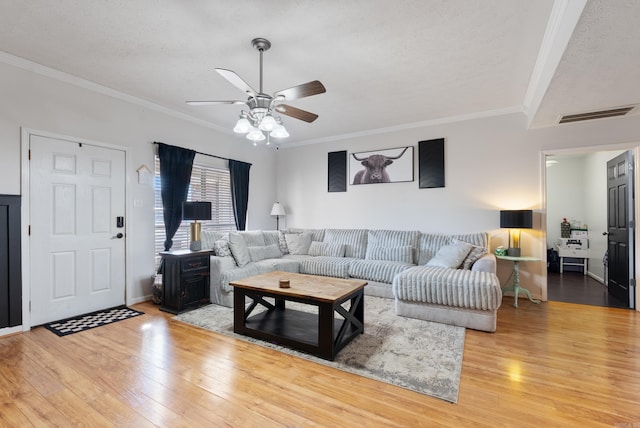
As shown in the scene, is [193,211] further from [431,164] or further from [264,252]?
[431,164]

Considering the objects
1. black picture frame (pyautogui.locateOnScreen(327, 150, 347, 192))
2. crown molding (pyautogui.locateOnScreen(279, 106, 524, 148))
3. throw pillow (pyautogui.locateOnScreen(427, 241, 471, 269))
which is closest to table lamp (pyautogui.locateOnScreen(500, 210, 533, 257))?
throw pillow (pyautogui.locateOnScreen(427, 241, 471, 269))

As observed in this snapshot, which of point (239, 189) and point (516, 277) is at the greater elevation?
point (239, 189)

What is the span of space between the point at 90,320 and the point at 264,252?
7.64 ft

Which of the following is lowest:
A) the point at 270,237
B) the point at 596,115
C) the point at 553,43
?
the point at 270,237

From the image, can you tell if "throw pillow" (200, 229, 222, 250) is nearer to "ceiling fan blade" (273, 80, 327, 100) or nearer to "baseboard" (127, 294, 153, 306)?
"baseboard" (127, 294, 153, 306)

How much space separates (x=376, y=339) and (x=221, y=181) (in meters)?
3.79

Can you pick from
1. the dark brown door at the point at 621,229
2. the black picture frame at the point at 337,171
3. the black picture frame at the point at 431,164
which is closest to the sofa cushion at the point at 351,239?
the black picture frame at the point at 337,171

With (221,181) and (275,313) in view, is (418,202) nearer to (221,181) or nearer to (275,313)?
(275,313)

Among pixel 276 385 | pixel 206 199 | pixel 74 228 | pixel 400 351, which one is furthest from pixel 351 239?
pixel 74 228

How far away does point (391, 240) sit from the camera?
15.7 ft

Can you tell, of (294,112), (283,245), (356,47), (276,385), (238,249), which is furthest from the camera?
(283,245)

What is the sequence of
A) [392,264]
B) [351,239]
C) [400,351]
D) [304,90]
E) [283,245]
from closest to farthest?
[304,90] < [400,351] < [392,264] < [351,239] < [283,245]

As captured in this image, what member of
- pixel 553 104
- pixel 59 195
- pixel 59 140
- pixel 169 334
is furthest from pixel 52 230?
pixel 553 104

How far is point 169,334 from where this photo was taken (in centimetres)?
296
